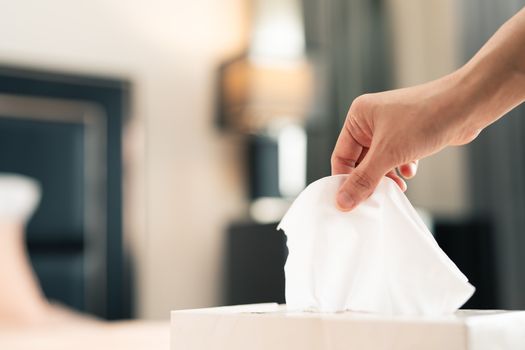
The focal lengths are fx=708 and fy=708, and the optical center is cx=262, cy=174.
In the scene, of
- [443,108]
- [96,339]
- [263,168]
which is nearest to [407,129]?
[443,108]

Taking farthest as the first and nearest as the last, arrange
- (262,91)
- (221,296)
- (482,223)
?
(221,296) → (262,91) → (482,223)

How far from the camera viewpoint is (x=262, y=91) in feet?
11.0

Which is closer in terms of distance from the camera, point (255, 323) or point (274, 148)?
point (255, 323)

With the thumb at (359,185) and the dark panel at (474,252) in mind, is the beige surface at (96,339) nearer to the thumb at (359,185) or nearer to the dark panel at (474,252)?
the thumb at (359,185)

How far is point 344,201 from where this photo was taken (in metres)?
0.87

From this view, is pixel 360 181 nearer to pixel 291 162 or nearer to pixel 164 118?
pixel 164 118

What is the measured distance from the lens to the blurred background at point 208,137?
312 cm

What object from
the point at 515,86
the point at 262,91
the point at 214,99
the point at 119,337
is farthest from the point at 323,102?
the point at 515,86

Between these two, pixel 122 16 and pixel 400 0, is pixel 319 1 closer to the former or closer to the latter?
pixel 400 0

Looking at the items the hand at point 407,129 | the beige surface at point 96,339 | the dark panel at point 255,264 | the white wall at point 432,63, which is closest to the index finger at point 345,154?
the hand at point 407,129

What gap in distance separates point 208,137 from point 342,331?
293 cm

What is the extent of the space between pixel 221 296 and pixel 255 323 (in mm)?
2832

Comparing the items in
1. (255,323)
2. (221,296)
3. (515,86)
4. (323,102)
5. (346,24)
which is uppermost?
(346,24)

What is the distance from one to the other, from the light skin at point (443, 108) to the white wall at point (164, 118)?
8.34 ft
